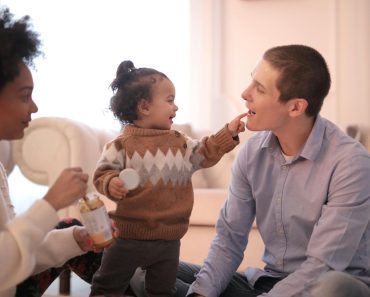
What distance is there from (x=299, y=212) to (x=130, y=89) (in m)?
0.57

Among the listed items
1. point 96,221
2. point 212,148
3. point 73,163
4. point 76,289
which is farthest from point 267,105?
point 76,289

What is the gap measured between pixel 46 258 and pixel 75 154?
1145 mm

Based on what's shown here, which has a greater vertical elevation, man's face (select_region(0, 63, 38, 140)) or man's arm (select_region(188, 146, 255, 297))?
man's face (select_region(0, 63, 38, 140))

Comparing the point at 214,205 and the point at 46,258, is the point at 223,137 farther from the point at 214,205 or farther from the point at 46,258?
the point at 214,205


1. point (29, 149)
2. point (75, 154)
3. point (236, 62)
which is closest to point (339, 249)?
point (75, 154)

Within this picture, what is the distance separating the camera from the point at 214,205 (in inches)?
90.2

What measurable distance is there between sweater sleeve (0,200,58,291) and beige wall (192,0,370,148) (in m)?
2.43

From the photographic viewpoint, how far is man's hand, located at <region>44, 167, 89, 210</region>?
1.07 metres

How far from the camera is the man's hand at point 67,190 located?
107 centimetres

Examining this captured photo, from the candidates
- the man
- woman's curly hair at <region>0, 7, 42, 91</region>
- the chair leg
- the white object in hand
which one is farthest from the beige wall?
woman's curly hair at <region>0, 7, 42, 91</region>

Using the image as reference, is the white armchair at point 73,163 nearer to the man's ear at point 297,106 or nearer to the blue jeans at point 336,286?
the man's ear at point 297,106

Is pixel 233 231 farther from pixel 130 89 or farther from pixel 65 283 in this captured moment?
pixel 65 283

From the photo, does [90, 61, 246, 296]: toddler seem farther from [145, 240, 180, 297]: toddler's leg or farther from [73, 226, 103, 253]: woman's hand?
[73, 226, 103, 253]: woman's hand

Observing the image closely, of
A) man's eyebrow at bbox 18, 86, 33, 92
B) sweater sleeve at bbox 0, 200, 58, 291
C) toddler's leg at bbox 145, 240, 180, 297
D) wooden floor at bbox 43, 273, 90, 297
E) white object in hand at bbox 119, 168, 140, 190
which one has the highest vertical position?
man's eyebrow at bbox 18, 86, 33, 92
